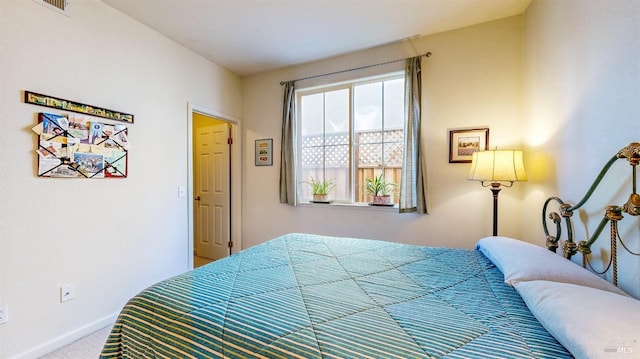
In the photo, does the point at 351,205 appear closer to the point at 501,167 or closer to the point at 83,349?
the point at 501,167

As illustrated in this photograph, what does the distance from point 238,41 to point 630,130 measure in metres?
3.03

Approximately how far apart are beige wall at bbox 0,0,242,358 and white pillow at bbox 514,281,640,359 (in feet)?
9.17

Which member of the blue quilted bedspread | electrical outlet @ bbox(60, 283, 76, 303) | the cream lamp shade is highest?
the cream lamp shade

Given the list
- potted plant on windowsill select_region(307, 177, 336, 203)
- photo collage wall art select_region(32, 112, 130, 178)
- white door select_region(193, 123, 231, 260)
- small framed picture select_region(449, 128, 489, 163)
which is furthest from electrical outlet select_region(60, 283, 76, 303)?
small framed picture select_region(449, 128, 489, 163)

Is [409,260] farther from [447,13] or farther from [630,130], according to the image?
[447,13]

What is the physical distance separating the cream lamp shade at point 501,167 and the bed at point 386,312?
76cm

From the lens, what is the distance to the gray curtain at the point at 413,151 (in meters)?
2.66

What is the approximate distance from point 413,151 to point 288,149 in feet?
4.92

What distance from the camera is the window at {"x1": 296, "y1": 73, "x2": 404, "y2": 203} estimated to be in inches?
118

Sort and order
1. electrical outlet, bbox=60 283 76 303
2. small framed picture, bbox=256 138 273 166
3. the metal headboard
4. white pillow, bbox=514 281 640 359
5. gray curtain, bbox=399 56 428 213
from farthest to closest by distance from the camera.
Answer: small framed picture, bbox=256 138 273 166, gray curtain, bbox=399 56 428 213, electrical outlet, bbox=60 283 76 303, the metal headboard, white pillow, bbox=514 281 640 359

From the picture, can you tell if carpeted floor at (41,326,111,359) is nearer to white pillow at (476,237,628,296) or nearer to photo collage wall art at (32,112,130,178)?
photo collage wall art at (32,112,130,178)

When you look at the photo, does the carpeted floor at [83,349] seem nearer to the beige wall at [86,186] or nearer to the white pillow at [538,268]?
the beige wall at [86,186]

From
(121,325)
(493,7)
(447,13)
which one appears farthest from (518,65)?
(121,325)

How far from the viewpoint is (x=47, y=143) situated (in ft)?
6.02
